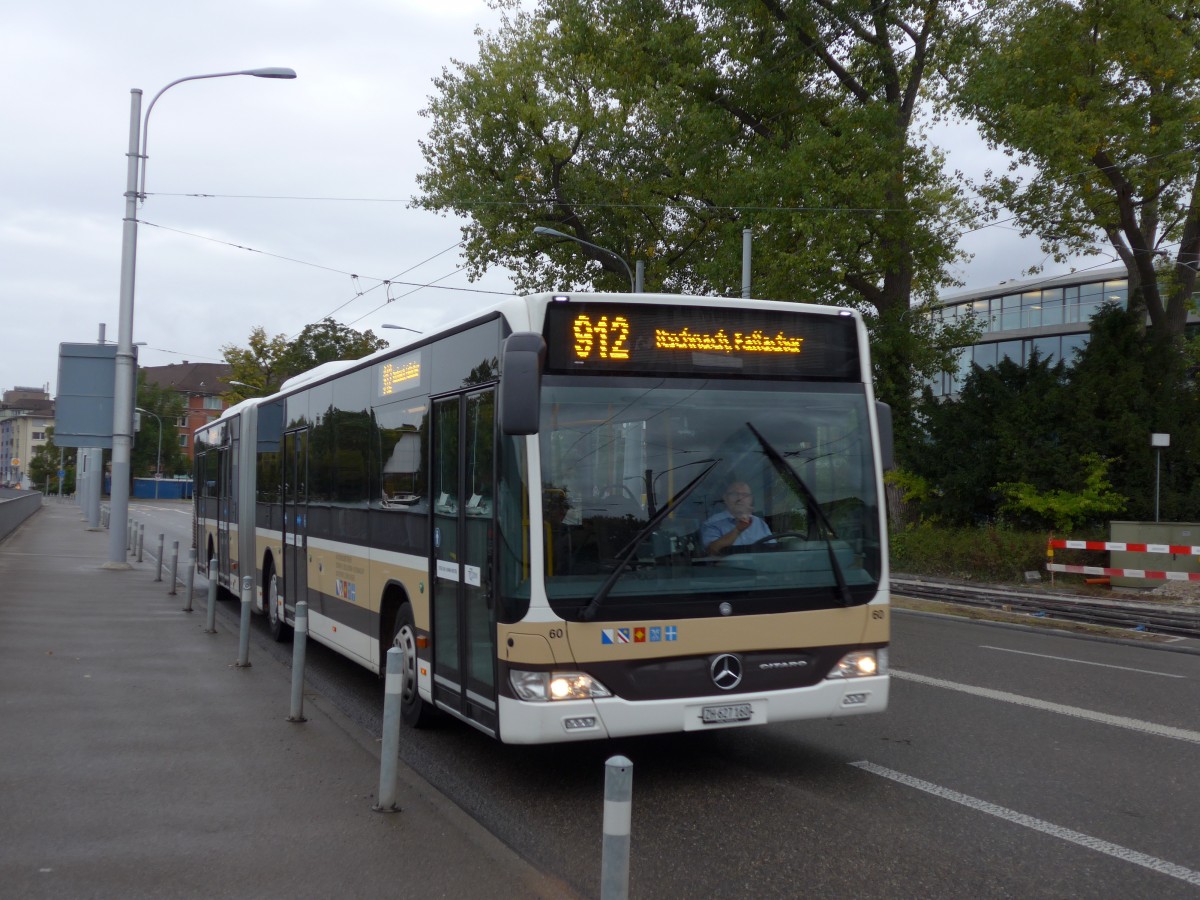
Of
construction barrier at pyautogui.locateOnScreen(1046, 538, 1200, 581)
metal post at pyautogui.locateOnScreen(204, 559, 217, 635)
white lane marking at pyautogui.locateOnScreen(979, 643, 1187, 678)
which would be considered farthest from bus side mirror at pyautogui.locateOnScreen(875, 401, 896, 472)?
A: construction barrier at pyautogui.locateOnScreen(1046, 538, 1200, 581)

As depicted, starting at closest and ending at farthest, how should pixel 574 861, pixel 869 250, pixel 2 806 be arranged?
pixel 574 861 < pixel 2 806 < pixel 869 250

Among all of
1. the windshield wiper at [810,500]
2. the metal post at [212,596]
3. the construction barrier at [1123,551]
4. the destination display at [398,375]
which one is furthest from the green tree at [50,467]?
the windshield wiper at [810,500]

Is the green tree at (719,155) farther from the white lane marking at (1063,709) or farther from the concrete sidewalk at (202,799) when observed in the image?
the concrete sidewalk at (202,799)

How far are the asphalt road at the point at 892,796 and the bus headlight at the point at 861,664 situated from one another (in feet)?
2.08

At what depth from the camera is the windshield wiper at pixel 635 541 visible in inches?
247

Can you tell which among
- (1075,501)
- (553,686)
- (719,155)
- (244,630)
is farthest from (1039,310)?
(553,686)

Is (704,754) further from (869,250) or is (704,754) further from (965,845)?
(869,250)

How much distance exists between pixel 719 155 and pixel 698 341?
2251cm

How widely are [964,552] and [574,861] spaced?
68.0 ft

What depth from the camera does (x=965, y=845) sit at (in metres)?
5.69

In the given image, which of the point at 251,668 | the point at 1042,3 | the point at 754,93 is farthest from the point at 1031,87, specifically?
the point at 251,668

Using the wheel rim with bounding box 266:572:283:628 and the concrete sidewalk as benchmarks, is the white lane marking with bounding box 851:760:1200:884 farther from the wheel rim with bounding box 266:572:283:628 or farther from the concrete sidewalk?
the wheel rim with bounding box 266:572:283:628

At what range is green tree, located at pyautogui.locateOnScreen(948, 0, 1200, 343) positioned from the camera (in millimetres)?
21969

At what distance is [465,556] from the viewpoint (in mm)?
7066
